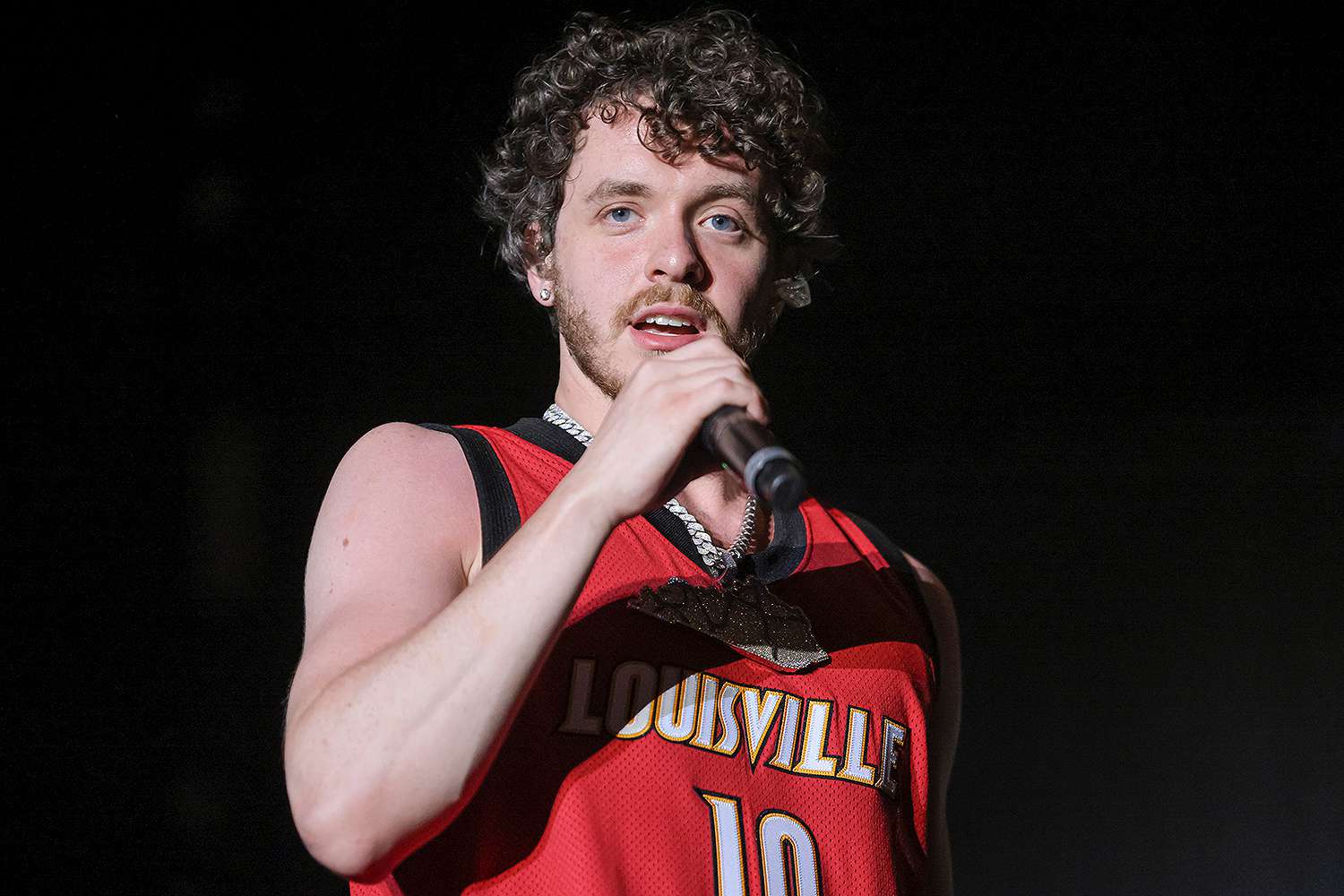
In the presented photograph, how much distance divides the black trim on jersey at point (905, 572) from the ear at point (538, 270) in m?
0.44

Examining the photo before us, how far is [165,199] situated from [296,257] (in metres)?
0.24

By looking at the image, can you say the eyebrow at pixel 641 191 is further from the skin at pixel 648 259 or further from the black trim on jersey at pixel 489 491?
the black trim on jersey at pixel 489 491

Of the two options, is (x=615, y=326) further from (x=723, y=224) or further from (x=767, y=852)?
(x=767, y=852)

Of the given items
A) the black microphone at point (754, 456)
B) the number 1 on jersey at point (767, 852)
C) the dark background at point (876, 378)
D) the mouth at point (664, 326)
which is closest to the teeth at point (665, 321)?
the mouth at point (664, 326)

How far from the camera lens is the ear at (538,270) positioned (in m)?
1.32

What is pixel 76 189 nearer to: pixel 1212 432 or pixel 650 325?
pixel 650 325

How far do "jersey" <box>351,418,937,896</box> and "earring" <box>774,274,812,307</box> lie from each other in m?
0.43

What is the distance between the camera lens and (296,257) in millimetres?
1909

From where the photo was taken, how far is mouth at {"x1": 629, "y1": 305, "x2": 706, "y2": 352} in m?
1.11

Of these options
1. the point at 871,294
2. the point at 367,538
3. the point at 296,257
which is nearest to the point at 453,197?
the point at 296,257

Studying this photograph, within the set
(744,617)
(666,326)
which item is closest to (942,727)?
(744,617)

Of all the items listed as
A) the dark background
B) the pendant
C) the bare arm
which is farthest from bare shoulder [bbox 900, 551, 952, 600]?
the dark background

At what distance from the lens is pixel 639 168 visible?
1195 millimetres

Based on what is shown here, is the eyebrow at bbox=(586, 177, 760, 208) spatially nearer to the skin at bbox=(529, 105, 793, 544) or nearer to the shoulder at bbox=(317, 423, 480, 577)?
the skin at bbox=(529, 105, 793, 544)
